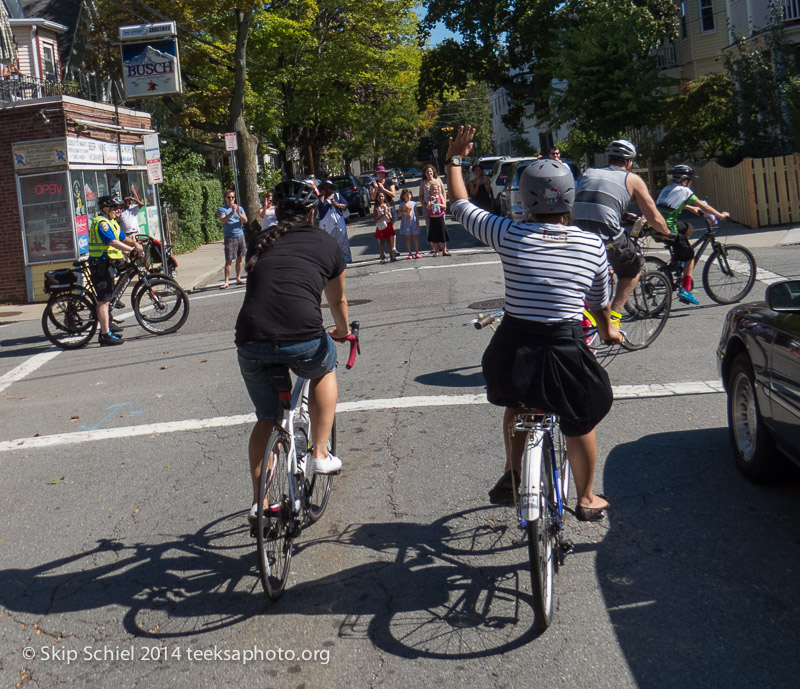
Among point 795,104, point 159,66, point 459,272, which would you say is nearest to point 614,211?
point 459,272

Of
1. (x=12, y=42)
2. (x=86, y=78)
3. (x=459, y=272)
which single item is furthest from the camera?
(x=86, y=78)

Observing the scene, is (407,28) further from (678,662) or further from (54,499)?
(678,662)

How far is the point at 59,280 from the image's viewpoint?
12.8m

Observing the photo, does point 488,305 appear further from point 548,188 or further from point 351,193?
point 351,193

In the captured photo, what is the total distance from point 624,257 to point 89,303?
7.50m

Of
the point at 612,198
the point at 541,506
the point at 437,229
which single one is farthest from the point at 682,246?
the point at 437,229

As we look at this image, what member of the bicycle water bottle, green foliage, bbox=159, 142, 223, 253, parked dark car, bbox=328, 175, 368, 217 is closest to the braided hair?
the bicycle water bottle

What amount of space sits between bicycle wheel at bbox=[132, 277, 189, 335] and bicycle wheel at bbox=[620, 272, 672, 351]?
6.46m

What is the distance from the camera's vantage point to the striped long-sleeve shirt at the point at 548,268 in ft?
13.4

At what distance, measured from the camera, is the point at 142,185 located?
25531 millimetres

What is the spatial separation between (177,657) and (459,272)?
13.3 meters

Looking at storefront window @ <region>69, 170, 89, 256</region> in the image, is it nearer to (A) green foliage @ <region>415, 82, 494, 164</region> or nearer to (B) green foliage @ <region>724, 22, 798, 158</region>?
(B) green foliage @ <region>724, 22, 798, 158</region>

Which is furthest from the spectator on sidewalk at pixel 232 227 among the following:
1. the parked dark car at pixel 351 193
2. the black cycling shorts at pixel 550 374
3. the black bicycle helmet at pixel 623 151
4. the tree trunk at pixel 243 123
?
the parked dark car at pixel 351 193

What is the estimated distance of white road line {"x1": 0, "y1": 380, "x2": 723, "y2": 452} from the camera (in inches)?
303
